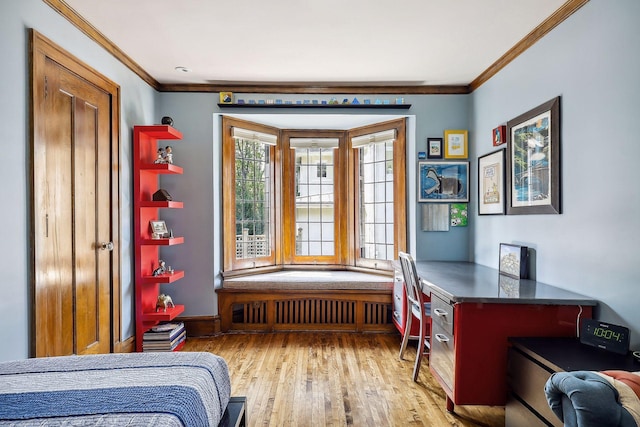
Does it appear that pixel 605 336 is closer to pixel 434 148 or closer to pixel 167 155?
pixel 434 148

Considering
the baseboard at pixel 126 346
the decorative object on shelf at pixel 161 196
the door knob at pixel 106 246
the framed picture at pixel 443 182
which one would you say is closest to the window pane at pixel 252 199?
the decorative object on shelf at pixel 161 196

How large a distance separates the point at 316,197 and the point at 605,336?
3.10 meters

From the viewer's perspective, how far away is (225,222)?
3848 mm

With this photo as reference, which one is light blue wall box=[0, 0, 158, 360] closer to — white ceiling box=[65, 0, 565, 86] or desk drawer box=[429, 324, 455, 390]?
white ceiling box=[65, 0, 565, 86]

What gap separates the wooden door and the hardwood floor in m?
1.12

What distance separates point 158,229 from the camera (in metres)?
3.41

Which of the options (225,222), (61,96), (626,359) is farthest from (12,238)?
(626,359)

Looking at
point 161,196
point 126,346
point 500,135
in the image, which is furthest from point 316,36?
point 126,346

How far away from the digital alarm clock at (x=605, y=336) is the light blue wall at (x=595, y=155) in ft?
0.49

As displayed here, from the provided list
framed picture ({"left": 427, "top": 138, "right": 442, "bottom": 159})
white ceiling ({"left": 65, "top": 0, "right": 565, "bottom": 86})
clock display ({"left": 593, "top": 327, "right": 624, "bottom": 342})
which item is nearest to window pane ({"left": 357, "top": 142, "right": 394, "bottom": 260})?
framed picture ({"left": 427, "top": 138, "right": 442, "bottom": 159})

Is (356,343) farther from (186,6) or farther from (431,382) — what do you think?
(186,6)

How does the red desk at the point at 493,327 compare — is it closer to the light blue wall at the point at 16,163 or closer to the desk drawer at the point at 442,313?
the desk drawer at the point at 442,313

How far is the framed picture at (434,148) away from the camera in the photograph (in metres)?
3.72

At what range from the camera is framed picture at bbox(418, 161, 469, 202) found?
369 centimetres
